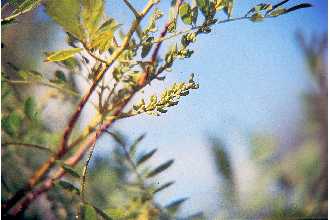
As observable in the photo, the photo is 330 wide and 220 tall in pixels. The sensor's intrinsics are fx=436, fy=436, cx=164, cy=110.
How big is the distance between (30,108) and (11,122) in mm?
33

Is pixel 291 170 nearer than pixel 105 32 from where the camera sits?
No

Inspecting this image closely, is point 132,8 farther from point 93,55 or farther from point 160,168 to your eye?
point 160,168

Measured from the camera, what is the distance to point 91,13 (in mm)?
364

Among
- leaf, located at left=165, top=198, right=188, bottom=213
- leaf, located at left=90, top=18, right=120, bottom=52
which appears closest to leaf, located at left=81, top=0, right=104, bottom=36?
leaf, located at left=90, top=18, right=120, bottom=52

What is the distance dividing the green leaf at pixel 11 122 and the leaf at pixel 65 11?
0.56 feet

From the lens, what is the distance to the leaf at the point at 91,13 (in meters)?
0.36

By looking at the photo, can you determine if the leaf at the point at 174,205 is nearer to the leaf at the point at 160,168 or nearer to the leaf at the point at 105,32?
the leaf at the point at 160,168

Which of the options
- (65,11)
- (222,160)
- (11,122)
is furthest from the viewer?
(222,160)

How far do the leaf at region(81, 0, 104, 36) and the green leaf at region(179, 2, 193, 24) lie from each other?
0.26 feet

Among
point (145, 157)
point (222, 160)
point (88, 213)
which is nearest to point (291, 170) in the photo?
point (222, 160)

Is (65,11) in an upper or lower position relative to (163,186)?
upper

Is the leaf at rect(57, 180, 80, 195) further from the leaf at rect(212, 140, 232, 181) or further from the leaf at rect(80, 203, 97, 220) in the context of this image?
the leaf at rect(212, 140, 232, 181)

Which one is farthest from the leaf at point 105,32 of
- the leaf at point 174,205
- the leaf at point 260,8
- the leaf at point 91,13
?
the leaf at point 174,205

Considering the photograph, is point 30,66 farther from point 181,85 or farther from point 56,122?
point 181,85
